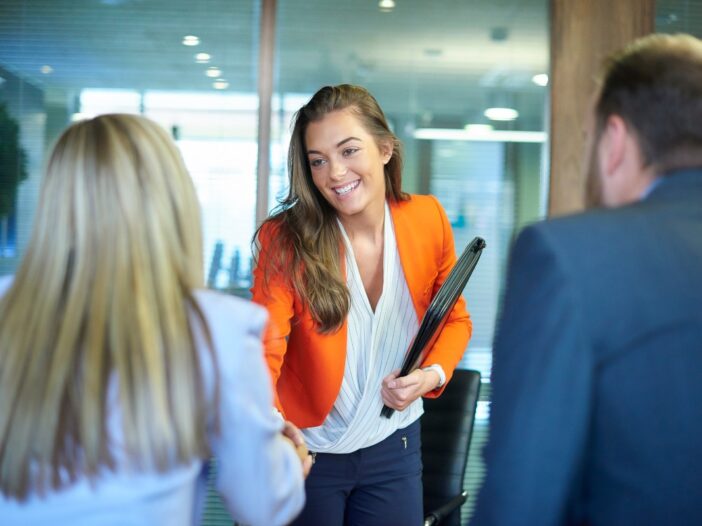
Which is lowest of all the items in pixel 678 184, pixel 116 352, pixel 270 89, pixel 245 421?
pixel 245 421

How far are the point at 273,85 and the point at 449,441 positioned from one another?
5.93 ft

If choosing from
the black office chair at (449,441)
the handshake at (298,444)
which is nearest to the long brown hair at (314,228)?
the handshake at (298,444)

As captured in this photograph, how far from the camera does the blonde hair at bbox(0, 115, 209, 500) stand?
1.10m

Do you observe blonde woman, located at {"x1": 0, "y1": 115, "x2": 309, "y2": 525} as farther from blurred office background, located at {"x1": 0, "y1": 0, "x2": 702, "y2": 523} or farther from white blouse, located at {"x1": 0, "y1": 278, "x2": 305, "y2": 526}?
blurred office background, located at {"x1": 0, "y1": 0, "x2": 702, "y2": 523}

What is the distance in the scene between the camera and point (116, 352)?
1.10 m

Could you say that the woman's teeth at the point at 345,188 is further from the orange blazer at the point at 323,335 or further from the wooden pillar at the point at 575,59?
the wooden pillar at the point at 575,59

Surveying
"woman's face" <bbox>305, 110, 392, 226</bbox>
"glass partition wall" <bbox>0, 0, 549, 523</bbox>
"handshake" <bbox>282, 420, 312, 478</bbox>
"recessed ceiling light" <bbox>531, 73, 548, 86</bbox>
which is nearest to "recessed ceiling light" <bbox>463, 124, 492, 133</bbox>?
"glass partition wall" <bbox>0, 0, 549, 523</bbox>

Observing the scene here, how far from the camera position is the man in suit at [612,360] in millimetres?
994

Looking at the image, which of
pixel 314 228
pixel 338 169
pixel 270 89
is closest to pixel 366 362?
pixel 314 228

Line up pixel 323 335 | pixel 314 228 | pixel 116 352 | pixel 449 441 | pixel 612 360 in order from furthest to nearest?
pixel 449 441 < pixel 314 228 < pixel 323 335 < pixel 116 352 < pixel 612 360

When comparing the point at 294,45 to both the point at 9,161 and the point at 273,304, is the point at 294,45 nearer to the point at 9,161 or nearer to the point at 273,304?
the point at 9,161

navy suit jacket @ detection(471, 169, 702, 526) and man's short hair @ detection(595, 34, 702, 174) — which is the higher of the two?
man's short hair @ detection(595, 34, 702, 174)

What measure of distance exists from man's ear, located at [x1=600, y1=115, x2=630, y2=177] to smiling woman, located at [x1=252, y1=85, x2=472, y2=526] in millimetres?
1125

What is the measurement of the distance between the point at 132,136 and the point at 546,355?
0.67m
